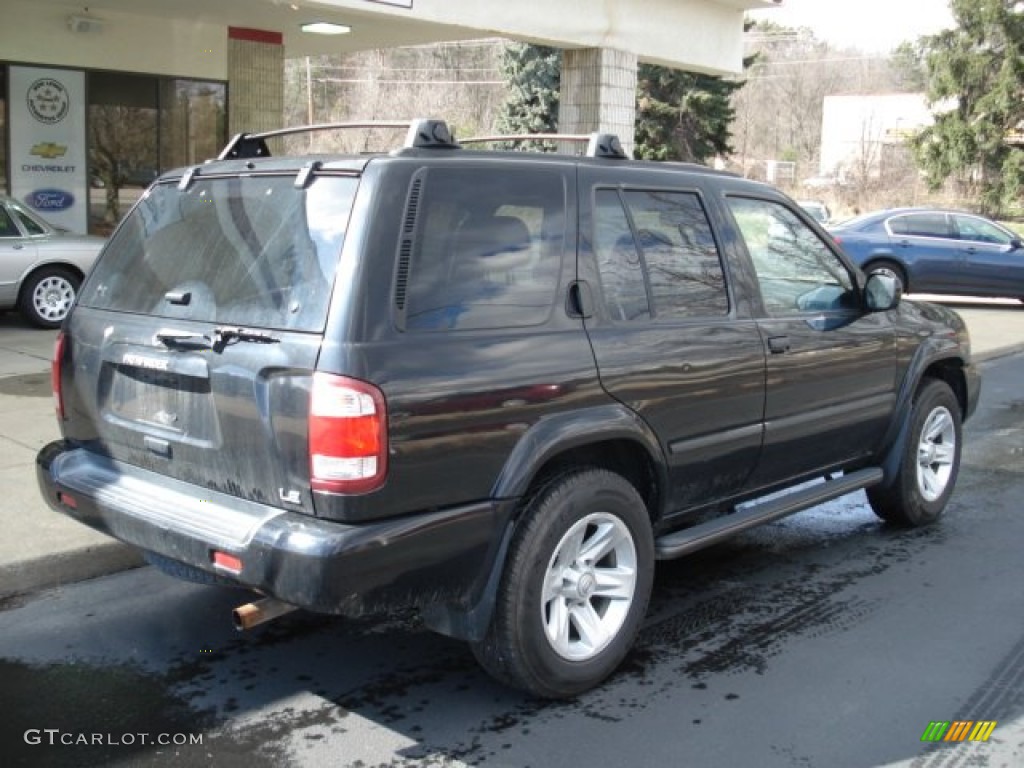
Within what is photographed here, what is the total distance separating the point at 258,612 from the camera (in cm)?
355

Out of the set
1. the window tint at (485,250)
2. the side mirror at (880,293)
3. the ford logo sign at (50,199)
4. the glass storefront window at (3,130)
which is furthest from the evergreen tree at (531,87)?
the window tint at (485,250)

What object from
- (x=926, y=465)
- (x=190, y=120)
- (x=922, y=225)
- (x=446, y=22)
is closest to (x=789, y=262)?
(x=926, y=465)

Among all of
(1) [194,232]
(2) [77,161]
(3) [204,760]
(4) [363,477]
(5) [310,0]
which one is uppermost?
(5) [310,0]

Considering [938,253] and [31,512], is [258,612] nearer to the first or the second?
[31,512]

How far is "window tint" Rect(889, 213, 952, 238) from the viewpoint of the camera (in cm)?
1802

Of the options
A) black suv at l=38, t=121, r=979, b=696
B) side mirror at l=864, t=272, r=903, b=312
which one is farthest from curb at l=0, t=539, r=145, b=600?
side mirror at l=864, t=272, r=903, b=312

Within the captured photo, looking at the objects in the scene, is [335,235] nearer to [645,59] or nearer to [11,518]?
[11,518]

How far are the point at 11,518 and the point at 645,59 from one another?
10.8m

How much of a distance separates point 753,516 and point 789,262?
1264 mm

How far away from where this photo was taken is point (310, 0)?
1011 centimetres

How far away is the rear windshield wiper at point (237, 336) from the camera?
3412mm

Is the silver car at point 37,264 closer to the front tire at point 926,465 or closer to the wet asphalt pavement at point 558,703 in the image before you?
the wet asphalt pavement at point 558,703

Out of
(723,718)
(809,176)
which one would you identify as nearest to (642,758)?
(723,718)

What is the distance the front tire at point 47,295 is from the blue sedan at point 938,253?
11.8m
